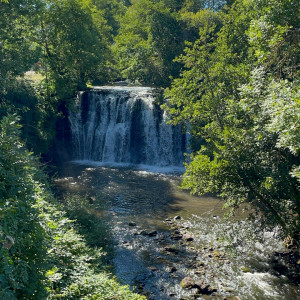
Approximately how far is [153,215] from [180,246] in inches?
140

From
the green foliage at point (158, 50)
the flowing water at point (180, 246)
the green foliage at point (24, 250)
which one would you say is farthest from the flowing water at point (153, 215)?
the green foliage at point (24, 250)

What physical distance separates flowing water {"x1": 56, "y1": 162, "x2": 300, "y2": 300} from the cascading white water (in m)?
6.40

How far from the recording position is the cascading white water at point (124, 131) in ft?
88.3

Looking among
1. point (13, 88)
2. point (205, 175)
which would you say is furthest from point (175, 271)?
point (13, 88)

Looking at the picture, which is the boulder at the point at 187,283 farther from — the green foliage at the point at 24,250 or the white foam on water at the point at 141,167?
the white foam on water at the point at 141,167

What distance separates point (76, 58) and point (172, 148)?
34.9 ft

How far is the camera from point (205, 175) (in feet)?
37.7

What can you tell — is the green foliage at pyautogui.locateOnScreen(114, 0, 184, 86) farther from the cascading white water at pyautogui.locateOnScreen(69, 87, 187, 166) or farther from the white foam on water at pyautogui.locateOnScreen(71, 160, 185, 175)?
the white foam on water at pyautogui.locateOnScreen(71, 160, 185, 175)

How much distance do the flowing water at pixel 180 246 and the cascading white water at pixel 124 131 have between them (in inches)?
252

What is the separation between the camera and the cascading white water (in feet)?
88.3

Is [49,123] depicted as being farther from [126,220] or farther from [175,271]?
[175,271]

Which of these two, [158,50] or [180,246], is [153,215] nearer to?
[180,246]

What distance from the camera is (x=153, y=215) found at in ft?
56.6

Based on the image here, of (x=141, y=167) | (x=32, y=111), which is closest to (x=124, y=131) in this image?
(x=141, y=167)
